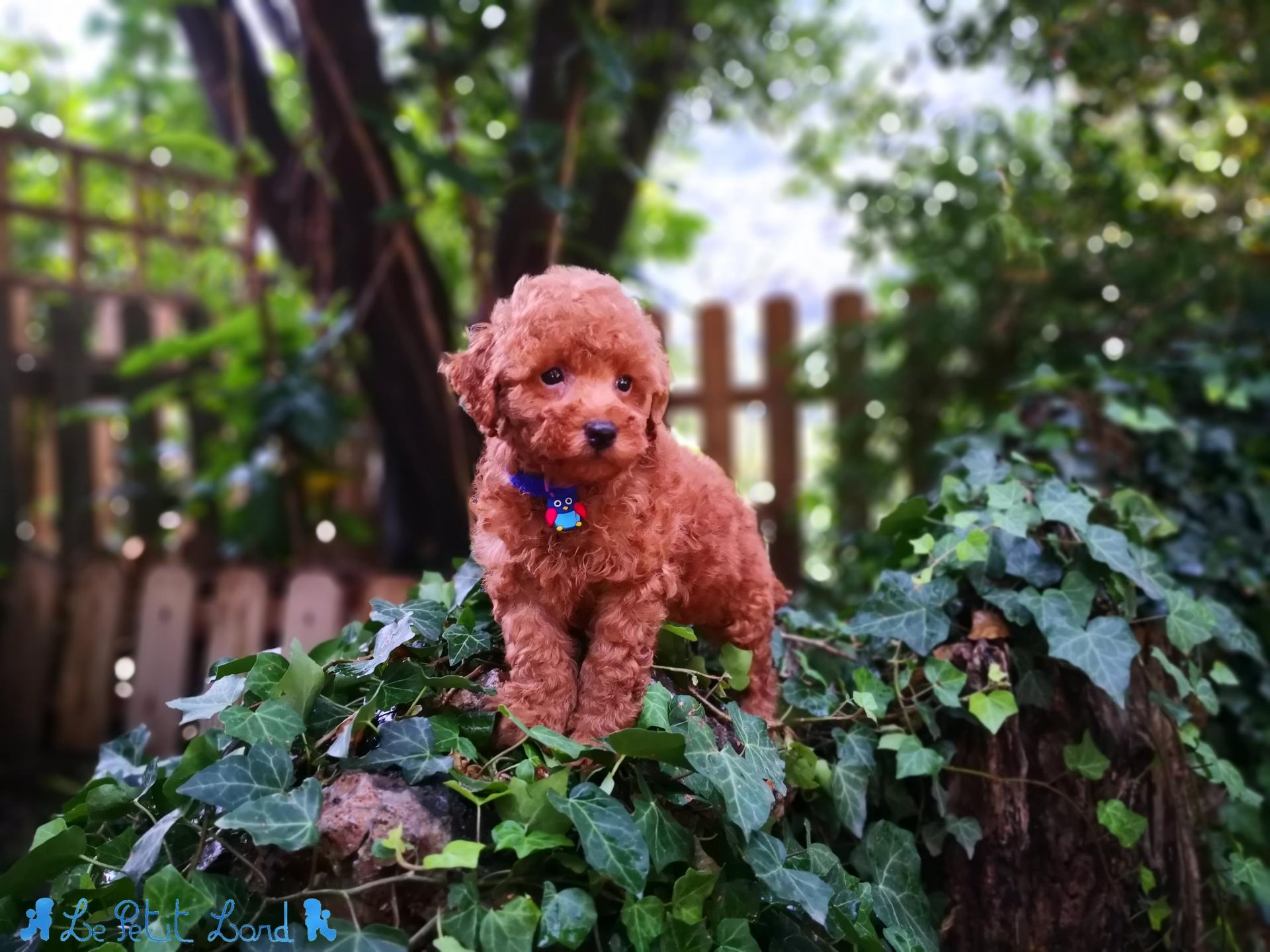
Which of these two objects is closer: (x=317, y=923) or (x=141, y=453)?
(x=317, y=923)

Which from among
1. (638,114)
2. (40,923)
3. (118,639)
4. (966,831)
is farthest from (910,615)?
(118,639)

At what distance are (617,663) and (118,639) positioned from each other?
3.68 m

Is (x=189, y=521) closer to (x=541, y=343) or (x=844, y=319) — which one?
(x=844, y=319)

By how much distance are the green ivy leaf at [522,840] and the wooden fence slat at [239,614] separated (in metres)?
2.94

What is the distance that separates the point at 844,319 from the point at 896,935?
422cm

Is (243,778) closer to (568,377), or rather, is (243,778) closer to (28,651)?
(568,377)

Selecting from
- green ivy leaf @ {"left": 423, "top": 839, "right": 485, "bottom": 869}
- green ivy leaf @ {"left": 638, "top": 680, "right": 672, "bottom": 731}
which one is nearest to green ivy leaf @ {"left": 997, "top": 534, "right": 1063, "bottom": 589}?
green ivy leaf @ {"left": 638, "top": 680, "right": 672, "bottom": 731}

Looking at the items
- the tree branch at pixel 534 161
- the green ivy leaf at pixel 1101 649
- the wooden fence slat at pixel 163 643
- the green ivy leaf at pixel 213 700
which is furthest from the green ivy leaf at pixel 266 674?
the wooden fence slat at pixel 163 643

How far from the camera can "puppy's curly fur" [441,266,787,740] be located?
4.53ft

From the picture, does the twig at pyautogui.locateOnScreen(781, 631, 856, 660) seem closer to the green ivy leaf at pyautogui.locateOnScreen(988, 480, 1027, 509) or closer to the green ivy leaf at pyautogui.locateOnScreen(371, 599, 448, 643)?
the green ivy leaf at pyautogui.locateOnScreen(988, 480, 1027, 509)

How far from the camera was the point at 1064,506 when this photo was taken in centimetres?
208

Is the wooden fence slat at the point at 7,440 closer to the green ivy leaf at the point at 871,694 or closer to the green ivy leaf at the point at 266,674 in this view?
the green ivy leaf at the point at 266,674

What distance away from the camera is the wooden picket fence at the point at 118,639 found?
408 centimetres

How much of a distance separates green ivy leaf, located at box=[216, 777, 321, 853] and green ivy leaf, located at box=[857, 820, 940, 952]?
921 millimetres
